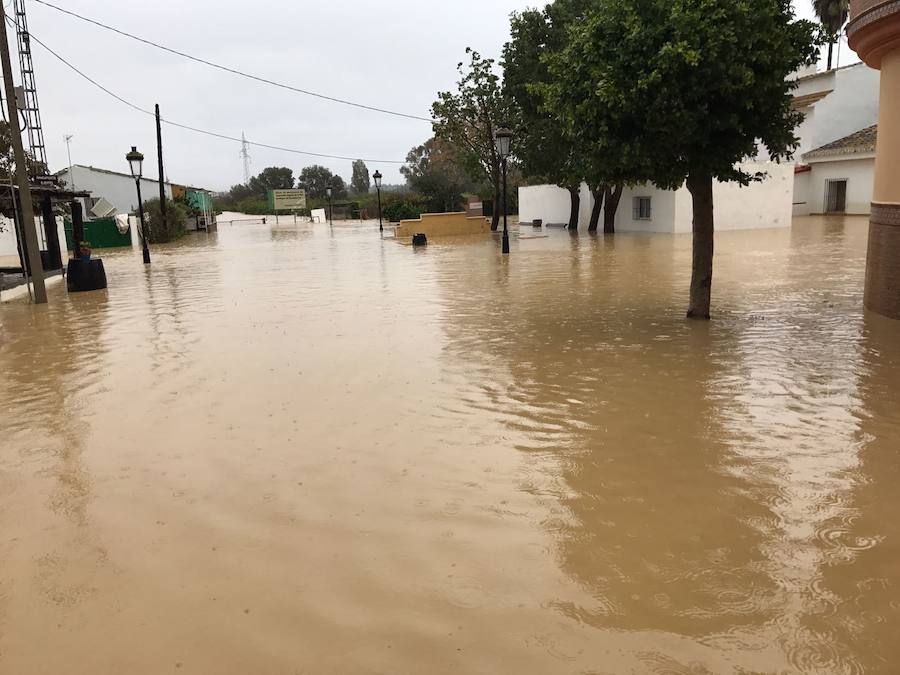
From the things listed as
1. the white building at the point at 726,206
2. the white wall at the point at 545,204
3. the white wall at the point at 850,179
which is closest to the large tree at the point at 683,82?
the white building at the point at 726,206

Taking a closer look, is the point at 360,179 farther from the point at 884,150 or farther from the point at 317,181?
the point at 884,150

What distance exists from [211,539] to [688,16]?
7565mm

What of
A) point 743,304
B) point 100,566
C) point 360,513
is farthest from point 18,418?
point 743,304

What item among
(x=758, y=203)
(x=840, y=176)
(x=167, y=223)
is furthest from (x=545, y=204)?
(x=167, y=223)

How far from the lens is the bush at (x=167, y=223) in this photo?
124ft

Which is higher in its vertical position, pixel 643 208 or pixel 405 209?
pixel 405 209

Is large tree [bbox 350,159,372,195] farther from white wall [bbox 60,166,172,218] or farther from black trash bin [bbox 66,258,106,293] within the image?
black trash bin [bbox 66,258,106,293]

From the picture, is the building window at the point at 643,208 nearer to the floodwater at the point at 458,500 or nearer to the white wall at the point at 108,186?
the floodwater at the point at 458,500

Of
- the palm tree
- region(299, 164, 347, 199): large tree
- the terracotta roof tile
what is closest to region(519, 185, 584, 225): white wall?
the terracotta roof tile

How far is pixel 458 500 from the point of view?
175 inches

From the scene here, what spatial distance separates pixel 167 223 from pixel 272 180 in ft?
228

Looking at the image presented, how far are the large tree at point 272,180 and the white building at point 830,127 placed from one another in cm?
7853

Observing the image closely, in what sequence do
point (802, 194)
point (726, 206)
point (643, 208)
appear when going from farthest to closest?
point (802, 194)
point (643, 208)
point (726, 206)

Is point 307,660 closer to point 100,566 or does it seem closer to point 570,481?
point 100,566
